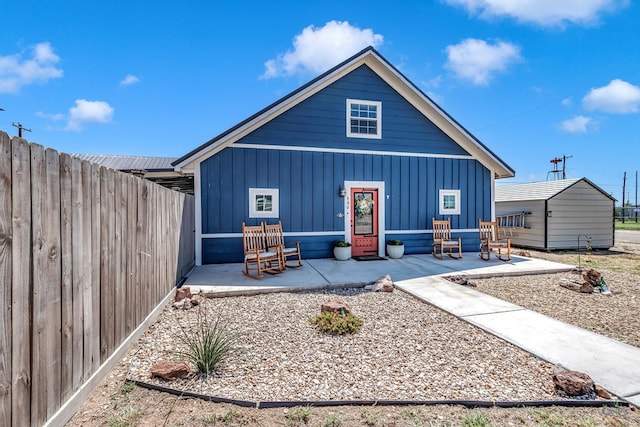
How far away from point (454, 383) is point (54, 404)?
107 inches

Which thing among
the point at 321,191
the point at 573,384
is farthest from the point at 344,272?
the point at 573,384

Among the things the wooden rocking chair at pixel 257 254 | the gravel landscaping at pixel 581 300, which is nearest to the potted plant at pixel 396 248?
the gravel landscaping at pixel 581 300

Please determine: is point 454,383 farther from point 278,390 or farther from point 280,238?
point 280,238

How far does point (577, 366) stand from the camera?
2.73 metres

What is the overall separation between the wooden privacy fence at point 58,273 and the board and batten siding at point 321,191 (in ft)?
13.9

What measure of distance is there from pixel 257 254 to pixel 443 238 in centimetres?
530

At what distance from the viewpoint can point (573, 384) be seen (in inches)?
90.7

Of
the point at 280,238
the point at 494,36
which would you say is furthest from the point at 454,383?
the point at 494,36

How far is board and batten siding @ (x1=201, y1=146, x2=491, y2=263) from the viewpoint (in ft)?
24.4

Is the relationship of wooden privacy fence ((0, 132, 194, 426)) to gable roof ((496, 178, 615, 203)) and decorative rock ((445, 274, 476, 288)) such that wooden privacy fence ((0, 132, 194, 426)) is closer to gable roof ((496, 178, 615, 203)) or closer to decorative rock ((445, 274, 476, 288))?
decorative rock ((445, 274, 476, 288))

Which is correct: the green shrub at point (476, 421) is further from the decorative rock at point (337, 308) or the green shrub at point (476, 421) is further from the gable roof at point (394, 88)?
the gable roof at point (394, 88)

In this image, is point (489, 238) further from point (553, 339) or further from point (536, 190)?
point (536, 190)

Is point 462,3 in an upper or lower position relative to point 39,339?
upper

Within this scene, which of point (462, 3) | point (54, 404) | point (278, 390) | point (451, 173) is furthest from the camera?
point (451, 173)
